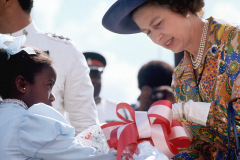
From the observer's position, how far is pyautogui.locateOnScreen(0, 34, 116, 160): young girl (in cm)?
176

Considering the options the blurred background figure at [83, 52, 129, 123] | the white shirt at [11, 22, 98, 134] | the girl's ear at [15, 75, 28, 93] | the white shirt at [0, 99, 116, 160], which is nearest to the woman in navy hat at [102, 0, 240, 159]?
the white shirt at [11, 22, 98, 134]

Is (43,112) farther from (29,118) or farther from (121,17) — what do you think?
(121,17)

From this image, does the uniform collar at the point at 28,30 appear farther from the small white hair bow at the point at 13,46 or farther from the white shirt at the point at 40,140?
the white shirt at the point at 40,140

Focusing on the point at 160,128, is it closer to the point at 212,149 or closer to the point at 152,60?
the point at 212,149

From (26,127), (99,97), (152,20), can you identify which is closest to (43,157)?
(26,127)

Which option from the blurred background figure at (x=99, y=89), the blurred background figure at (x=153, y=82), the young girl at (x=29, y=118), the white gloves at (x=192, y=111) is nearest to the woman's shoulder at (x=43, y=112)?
the young girl at (x=29, y=118)

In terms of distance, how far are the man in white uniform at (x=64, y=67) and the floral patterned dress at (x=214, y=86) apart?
767 mm

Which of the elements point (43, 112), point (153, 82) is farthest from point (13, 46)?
point (153, 82)

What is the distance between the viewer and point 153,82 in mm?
3658

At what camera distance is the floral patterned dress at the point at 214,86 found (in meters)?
1.95

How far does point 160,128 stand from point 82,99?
1115mm

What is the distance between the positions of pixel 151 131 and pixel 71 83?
116 centimetres

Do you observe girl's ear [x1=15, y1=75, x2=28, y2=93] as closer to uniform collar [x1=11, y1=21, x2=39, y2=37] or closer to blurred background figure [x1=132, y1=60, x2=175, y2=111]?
uniform collar [x1=11, y1=21, x2=39, y2=37]

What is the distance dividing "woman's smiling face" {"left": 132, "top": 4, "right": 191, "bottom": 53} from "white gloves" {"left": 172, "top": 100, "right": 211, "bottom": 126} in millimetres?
450
